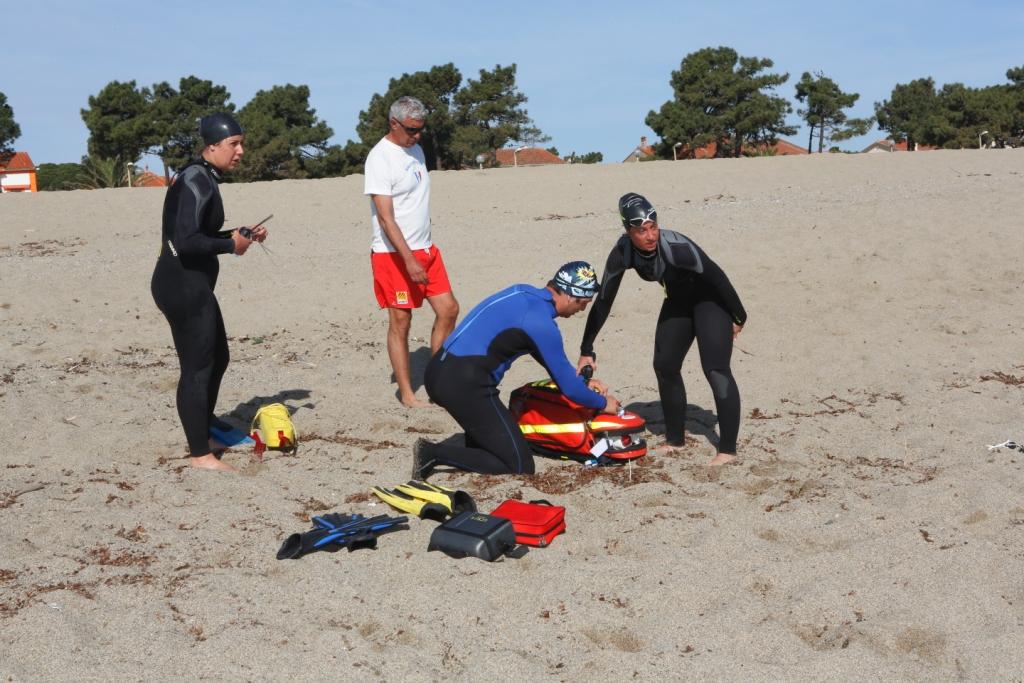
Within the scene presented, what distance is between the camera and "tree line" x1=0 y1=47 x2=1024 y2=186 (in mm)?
46312

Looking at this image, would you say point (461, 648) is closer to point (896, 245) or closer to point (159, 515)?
point (159, 515)

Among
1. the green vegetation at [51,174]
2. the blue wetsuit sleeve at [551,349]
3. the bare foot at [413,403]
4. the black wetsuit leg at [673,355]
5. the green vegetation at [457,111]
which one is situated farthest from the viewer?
the green vegetation at [51,174]

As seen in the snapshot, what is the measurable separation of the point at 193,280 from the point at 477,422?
192 cm

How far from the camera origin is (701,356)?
253 inches

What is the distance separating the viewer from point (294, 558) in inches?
185

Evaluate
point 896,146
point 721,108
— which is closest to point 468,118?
point 721,108

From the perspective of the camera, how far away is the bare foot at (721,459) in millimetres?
6305

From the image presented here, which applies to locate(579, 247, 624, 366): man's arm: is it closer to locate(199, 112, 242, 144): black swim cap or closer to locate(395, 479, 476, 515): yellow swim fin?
locate(395, 479, 476, 515): yellow swim fin

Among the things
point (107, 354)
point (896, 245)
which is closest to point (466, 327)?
point (107, 354)

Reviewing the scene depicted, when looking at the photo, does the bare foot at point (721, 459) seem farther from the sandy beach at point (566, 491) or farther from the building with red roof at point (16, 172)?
the building with red roof at point (16, 172)

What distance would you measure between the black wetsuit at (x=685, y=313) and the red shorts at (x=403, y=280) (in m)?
1.69

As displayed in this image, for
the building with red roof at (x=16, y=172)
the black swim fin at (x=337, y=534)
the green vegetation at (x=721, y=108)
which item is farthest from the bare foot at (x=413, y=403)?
the building with red roof at (x=16, y=172)

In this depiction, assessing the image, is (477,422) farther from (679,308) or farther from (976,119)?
(976,119)

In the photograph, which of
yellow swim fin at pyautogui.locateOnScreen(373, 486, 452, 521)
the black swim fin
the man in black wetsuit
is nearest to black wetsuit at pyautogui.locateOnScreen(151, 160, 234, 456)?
the man in black wetsuit
